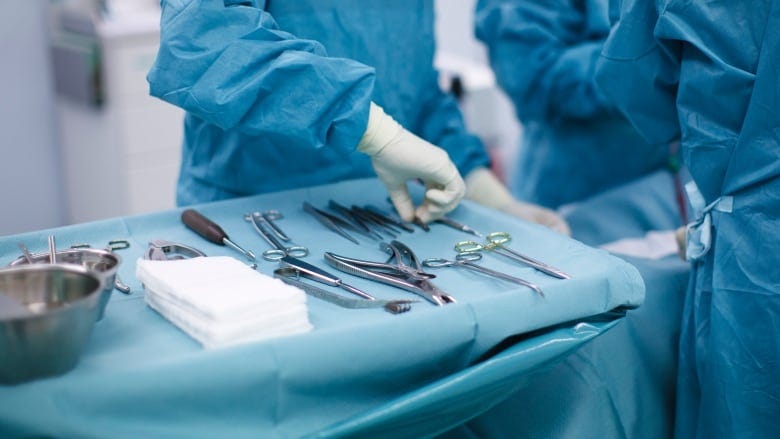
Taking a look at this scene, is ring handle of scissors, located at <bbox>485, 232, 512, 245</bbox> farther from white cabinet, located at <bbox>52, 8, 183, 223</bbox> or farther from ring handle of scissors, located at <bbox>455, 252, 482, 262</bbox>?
white cabinet, located at <bbox>52, 8, 183, 223</bbox>

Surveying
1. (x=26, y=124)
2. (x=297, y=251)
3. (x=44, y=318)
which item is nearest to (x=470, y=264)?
(x=297, y=251)

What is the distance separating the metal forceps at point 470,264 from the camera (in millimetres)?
1267

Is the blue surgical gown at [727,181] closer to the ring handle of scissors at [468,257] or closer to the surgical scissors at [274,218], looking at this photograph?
the ring handle of scissors at [468,257]

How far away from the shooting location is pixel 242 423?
1037 mm

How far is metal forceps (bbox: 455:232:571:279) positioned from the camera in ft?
4.34

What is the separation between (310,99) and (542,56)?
46.2 inches

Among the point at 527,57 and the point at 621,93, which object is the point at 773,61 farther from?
the point at 527,57

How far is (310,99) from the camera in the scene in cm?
142

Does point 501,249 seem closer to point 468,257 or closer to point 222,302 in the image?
point 468,257

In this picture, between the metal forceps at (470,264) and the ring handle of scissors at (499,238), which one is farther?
the ring handle of scissors at (499,238)

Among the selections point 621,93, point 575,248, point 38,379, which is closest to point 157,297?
point 38,379

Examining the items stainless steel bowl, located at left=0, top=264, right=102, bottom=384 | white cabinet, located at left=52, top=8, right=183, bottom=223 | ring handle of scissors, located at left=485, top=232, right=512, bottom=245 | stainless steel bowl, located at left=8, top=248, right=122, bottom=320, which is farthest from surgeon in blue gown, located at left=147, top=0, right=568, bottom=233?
white cabinet, located at left=52, top=8, right=183, bottom=223

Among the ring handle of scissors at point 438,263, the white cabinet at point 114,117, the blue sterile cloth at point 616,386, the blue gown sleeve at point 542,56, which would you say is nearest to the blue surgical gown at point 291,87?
the ring handle of scissors at point 438,263

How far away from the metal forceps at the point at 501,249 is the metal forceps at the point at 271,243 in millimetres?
266
